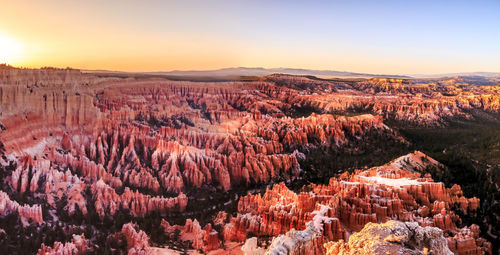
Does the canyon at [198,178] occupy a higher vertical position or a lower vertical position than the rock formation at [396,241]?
lower

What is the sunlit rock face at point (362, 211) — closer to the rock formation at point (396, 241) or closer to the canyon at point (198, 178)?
the canyon at point (198, 178)

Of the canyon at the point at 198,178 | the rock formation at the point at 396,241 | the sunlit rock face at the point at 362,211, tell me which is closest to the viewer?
the rock formation at the point at 396,241

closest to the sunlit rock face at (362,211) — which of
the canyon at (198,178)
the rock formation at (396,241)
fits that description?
the canyon at (198,178)

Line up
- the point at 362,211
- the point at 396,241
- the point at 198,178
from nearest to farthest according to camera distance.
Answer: the point at 396,241 → the point at 362,211 → the point at 198,178

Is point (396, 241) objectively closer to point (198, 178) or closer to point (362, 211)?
point (362, 211)

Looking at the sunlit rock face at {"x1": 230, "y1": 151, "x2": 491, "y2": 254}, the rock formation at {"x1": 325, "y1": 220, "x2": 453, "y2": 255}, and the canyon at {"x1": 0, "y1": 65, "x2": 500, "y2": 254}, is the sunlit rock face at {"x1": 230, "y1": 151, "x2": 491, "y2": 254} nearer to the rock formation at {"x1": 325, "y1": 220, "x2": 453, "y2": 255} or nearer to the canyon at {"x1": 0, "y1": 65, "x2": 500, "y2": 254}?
the canyon at {"x1": 0, "y1": 65, "x2": 500, "y2": 254}

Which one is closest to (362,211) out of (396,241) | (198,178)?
(396,241)

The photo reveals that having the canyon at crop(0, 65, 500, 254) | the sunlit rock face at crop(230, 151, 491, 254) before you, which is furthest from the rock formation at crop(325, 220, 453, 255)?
the sunlit rock face at crop(230, 151, 491, 254)

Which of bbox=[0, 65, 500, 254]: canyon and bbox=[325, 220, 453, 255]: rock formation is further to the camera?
bbox=[0, 65, 500, 254]: canyon
